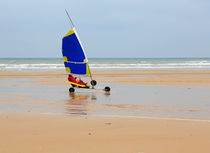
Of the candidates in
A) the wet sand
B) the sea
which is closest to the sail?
the wet sand

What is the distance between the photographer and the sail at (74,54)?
14766 mm

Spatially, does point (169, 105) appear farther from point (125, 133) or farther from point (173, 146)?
point (173, 146)

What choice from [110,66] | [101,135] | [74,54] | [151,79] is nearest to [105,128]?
[101,135]

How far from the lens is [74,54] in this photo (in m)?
15.0

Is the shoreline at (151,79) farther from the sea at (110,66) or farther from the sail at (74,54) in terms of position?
the sea at (110,66)

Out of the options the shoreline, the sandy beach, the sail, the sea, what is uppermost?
the sail

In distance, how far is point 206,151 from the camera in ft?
16.4

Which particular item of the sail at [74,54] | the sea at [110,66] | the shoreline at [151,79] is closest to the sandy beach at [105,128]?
the sail at [74,54]

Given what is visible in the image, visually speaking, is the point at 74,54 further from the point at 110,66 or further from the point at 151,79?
the point at 110,66

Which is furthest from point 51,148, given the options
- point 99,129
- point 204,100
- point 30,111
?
point 204,100

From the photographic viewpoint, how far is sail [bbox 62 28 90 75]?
1477cm

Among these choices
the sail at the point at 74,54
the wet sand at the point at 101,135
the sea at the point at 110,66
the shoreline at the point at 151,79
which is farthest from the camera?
the sea at the point at 110,66

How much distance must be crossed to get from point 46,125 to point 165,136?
2.52m

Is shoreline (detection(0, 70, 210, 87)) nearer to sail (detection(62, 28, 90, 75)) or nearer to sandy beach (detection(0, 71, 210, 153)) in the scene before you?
sail (detection(62, 28, 90, 75))
